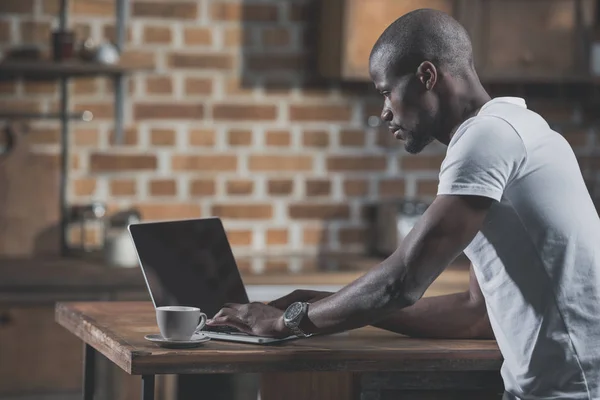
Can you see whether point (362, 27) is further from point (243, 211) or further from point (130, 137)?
point (130, 137)

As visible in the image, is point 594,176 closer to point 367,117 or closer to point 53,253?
point 367,117

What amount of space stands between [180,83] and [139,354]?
7.72ft

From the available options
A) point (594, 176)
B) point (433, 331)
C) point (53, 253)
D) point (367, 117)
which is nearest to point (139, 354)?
point (433, 331)

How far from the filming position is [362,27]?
3.93m

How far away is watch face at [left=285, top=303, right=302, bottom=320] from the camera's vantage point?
6.47 feet

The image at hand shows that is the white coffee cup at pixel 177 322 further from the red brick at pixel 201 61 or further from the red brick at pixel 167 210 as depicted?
the red brick at pixel 201 61

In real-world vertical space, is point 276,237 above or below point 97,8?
below

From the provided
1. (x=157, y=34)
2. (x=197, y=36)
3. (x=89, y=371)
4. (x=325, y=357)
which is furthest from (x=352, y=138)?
(x=325, y=357)

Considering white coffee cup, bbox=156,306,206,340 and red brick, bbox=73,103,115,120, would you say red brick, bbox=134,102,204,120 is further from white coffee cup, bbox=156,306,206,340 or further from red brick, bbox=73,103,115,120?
white coffee cup, bbox=156,306,206,340

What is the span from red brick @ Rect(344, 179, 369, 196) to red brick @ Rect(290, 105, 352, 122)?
24cm

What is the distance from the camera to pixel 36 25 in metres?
3.95

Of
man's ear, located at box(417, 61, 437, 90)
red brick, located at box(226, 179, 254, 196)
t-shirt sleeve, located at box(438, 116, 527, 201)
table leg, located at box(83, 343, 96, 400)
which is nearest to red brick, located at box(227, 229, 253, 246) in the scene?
red brick, located at box(226, 179, 254, 196)

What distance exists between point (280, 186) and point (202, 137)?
1.14 feet

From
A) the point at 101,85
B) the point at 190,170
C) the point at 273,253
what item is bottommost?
the point at 273,253
